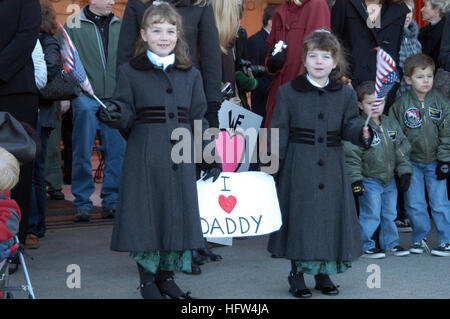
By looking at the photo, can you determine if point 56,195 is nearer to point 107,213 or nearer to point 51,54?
point 107,213

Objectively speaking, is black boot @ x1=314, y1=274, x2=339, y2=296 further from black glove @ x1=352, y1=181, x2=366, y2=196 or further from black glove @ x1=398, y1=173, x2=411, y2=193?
black glove @ x1=398, y1=173, x2=411, y2=193

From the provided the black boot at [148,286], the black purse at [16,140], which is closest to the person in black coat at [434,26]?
the black boot at [148,286]

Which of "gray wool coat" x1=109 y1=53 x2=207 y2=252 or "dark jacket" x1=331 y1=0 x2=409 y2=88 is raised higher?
"dark jacket" x1=331 y1=0 x2=409 y2=88

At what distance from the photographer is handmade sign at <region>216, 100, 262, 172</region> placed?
19.2 ft

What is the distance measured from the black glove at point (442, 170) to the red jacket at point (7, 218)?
137 inches

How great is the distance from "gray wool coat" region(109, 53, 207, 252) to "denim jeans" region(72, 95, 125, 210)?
2.94 meters

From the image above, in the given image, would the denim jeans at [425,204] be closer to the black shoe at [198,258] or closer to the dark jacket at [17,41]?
the black shoe at [198,258]

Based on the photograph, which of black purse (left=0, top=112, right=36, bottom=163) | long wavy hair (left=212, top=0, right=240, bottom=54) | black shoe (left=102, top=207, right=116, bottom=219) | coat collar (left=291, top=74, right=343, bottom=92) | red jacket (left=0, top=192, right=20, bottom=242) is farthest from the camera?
black shoe (left=102, top=207, right=116, bottom=219)

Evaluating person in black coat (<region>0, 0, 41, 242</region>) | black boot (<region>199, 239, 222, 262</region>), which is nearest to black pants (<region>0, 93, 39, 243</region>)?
person in black coat (<region>0, 0, 41, 242</region>)

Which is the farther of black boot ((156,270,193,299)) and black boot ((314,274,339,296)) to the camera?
black boot ((314,274,339,296))

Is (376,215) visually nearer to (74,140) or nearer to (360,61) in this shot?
(360,61)

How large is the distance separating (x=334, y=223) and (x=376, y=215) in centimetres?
125

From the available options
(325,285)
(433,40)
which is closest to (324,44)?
(325,285)

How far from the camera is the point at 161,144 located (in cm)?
445
